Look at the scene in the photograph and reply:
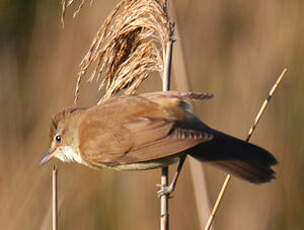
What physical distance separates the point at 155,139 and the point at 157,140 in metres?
0.01

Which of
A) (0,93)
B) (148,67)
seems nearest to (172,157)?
(148,67)

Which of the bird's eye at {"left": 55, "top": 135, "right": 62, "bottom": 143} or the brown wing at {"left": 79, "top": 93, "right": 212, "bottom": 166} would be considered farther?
the bird's eye at {"left": 55, "top": 135, "right": 62, "bottom": 143}

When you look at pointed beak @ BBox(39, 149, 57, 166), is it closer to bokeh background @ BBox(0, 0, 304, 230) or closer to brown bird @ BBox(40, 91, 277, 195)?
brown bird @ BBox(40, 91, 277, 195)

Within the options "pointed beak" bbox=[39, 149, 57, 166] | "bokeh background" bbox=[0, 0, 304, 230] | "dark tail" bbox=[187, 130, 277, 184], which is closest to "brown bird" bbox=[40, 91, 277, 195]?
"dark tail" bbox=[187, 130, 277, 184]

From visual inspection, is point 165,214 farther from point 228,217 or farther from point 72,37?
point 72,37

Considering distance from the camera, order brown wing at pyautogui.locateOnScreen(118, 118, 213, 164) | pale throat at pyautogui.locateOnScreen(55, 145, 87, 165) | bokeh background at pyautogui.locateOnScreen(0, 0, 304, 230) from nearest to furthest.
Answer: brown wing at pyautogui.locateOnScreen(118, 118, 213, 164) → pale throat at pyautogui.locateOnScreen(55, 145, 87, 165) → bokeh background at pyautogui.locateOnScreen(0, 0, 304, 230)

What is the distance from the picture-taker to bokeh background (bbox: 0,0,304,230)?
4406 millimetres

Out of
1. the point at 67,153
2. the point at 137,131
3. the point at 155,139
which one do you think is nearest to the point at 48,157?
the point at 67,153

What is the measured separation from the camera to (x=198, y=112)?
4.57 meters

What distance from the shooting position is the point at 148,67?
2.96m

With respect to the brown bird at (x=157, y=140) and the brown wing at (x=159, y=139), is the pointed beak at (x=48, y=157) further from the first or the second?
the brown wing at (x=159, y=139)

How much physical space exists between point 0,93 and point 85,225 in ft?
4.14

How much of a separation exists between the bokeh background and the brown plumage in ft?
3.71

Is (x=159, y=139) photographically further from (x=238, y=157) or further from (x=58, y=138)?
(x=58, y=138)
